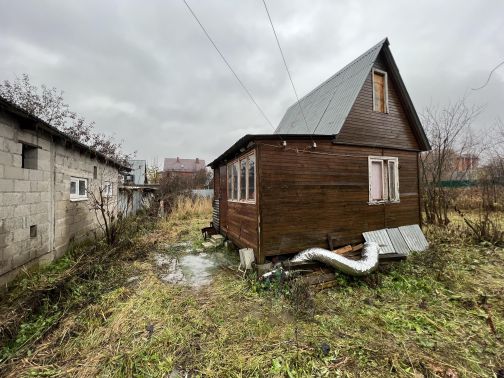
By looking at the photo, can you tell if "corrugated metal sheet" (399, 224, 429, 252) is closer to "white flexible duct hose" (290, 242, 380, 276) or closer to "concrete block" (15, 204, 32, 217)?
"white flexible duct hose" (290, 242, 380, 276)

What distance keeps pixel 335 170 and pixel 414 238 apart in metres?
4.08

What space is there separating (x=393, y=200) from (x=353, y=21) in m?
5.37

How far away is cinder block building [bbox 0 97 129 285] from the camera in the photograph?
4367mm

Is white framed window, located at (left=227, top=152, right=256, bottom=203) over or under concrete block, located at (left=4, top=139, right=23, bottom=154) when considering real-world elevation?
under

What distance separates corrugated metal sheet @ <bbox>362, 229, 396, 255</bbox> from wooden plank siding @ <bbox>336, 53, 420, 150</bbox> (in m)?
2.74

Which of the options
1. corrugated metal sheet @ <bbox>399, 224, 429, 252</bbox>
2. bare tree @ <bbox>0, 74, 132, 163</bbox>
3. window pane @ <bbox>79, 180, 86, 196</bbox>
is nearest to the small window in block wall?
window pane @ <bbox>79, 180, 86, 196</bbox>

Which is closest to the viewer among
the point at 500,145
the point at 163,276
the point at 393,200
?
the point at 163,276

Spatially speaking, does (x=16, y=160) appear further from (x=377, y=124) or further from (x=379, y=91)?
(x=379, y=91)

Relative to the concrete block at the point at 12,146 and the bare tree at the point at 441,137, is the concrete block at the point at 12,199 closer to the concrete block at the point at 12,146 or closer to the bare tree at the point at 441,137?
the concrete block at the point at 12,146

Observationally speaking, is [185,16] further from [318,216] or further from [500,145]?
[500,145]

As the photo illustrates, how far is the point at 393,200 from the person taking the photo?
7.74 metres

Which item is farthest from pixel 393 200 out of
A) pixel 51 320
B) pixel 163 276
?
pixel 51 320

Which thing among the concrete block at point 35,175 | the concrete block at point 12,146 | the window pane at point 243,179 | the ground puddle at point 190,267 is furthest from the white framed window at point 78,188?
the window pane at point 243,179

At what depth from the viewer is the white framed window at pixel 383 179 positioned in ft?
24.1
